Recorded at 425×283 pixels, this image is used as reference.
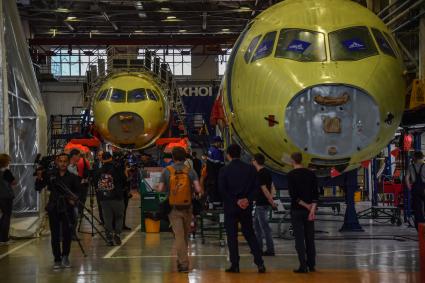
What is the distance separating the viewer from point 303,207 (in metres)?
11.9

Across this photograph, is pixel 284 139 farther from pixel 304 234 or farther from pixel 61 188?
pixel 61 188

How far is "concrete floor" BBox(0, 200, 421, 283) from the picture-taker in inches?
452

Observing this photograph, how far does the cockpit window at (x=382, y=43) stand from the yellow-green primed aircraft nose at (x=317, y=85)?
24mm

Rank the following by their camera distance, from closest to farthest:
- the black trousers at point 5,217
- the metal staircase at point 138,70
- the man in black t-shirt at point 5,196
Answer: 1. the man in black t-shirt at point 5,196
2. the black trousers at point 5,217
3. the metal staircase at point 138,70

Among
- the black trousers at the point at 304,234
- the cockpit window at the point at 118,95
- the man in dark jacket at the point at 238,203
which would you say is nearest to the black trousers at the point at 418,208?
the black trousers at the point at 304,234

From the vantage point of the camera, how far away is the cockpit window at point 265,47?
46.4 feet

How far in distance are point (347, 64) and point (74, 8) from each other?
35155 mm

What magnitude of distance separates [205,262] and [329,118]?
3075mm

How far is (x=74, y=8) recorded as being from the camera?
1828 inches

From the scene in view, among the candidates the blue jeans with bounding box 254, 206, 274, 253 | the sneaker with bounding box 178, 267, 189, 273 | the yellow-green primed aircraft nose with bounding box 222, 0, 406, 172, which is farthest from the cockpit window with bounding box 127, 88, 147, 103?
the sneaker with bounding box 178, 267, 189, 273

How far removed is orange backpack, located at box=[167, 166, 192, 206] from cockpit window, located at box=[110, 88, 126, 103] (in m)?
16.5

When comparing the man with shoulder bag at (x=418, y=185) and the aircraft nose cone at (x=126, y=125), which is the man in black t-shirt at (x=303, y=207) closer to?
the man with shoulder bag at (x=418, y=185)

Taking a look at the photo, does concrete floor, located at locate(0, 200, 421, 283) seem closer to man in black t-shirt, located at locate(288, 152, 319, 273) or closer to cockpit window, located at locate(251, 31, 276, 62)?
Result: man in black t-shirt, located at locate(288, 152, 319, 273)

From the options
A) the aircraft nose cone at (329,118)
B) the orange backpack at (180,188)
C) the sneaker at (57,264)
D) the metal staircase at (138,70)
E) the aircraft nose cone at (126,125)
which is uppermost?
the metal staircase at (138,70)
